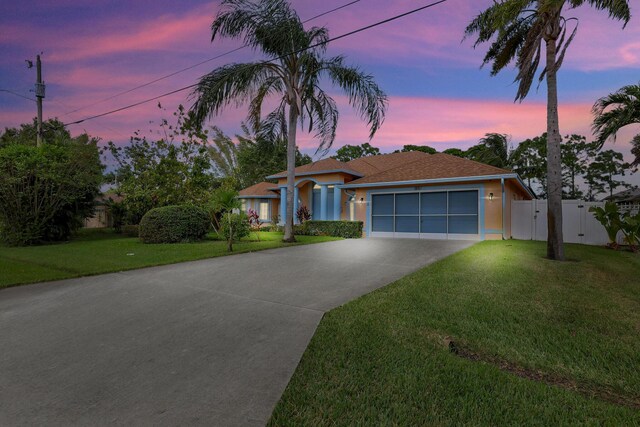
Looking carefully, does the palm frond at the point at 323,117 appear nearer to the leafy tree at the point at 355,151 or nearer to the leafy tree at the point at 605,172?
the leafy tree at the point at 355,151

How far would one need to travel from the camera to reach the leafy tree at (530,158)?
3131 centimetres

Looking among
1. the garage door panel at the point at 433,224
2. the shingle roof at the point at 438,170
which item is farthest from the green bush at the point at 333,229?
the garage door panel at the point at 433,224

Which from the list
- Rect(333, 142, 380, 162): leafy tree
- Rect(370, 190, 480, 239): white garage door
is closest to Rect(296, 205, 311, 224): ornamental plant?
Rect(370, 190, 480, 239): white garage door

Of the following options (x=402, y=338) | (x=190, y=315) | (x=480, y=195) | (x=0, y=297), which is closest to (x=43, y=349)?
(x=190, y=315)

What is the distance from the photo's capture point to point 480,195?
43.3ft

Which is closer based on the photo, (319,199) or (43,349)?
(43,349)

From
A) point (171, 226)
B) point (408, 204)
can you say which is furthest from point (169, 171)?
point (408, 204)

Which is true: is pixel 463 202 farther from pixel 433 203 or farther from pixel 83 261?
pixel 83 261

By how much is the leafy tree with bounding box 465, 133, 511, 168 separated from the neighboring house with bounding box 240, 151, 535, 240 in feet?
37.7

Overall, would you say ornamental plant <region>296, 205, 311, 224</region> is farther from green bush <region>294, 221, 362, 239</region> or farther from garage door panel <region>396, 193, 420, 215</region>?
garage door panel <region>396, 193, 420, 215</region>

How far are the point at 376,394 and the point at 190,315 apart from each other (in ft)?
9.09

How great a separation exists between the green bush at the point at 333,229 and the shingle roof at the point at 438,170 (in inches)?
94.1

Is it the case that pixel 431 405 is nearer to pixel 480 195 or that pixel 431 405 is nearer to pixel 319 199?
pixel 480 195

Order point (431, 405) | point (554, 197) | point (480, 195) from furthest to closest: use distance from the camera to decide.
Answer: point (480, 195)
point (554, 197)
point (431, 405)
